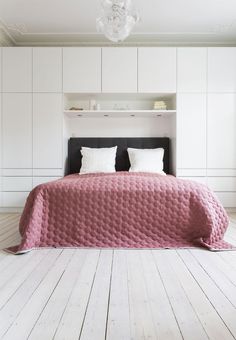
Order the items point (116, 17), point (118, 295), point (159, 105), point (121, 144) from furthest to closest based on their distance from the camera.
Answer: point (121, 144), point (159, 105), point (116, 17), point (118, 295)

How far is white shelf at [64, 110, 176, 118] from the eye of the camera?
13.7ft

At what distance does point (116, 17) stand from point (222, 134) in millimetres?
2315

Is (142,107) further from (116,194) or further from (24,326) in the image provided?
(24,326)

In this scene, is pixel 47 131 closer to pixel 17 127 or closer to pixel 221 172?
pixel 17 127

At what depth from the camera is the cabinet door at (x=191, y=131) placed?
4168 mm

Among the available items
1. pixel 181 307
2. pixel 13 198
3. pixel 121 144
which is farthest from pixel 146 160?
pixel 181 307

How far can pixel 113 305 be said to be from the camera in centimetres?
153

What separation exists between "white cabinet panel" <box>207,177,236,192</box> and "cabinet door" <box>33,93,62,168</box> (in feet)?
6.71

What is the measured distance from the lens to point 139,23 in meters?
Result: 3.98

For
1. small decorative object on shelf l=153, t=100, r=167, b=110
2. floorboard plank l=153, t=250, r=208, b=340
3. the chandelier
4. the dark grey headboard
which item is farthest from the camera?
the dark grey headboard

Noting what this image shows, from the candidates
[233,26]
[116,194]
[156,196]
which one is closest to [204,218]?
[156,196]

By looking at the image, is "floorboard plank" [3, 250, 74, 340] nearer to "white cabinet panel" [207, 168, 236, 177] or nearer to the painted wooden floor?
the painted wooden floor

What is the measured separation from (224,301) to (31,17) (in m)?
3.75

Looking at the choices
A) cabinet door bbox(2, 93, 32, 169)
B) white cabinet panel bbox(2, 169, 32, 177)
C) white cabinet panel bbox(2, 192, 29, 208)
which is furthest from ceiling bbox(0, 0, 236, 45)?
white cabinet panel bbox(2, 192, 29, 208)
